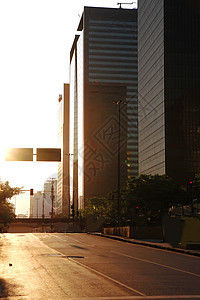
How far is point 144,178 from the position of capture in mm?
80375

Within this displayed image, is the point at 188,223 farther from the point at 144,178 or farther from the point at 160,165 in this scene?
the point at 160,165

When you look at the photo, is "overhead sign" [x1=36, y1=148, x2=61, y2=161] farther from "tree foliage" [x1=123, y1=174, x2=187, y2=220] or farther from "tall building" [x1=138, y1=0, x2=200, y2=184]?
"tall building" [x1=138, y1=0, x2=200, y2=184]

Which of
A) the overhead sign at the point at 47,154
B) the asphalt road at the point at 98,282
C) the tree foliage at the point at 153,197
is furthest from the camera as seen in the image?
the tree foliage at the point at 153,197

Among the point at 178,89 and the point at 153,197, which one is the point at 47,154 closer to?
the point at 153,197

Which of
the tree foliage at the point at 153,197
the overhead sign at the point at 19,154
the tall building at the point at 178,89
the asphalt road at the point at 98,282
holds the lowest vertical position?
the asphalt road at the point at 98,282

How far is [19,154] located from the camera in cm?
3562

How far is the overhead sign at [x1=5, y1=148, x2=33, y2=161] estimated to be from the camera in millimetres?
34875

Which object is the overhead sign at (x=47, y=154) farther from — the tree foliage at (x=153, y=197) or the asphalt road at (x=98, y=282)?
the tree foliage at (x=153, y=197)

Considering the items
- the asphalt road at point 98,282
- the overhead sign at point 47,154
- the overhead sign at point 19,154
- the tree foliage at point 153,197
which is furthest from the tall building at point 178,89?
the asphalt road at point 98,282

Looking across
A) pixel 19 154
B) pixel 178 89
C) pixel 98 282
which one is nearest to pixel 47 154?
pixel 19 154

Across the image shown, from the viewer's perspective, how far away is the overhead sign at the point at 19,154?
34.9 metres

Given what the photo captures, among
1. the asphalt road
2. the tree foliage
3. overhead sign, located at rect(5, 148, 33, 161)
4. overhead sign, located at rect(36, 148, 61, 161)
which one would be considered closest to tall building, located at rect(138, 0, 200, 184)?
the tree foliage

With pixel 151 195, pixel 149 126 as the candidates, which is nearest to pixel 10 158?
pixel 151 195

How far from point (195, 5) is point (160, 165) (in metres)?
42.1
